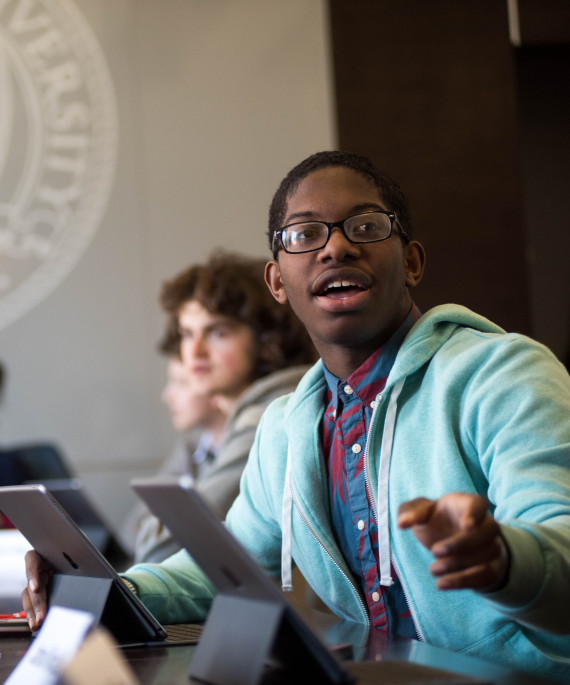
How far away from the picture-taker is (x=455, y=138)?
9.38ft

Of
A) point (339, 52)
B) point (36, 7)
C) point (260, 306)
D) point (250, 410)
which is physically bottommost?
point (250, 410)

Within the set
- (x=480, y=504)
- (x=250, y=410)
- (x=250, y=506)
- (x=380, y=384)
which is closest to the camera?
(x=480, y=504)

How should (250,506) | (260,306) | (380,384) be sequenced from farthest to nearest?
1. (260,306)
2. (250,506)
3. (380,384)

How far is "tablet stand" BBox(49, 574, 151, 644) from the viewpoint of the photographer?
92 cm

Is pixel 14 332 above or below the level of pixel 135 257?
below

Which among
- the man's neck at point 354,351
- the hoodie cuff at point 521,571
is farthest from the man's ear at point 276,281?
the hoodie cuff at point 521,571

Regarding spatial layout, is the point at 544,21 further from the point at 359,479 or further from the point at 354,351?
the point at 359,479

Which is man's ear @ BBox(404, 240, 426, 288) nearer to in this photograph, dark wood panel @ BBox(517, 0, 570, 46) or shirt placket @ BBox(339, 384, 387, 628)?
shirt placket @ BBox(339, 384, 387, 628)

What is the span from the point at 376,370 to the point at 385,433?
10 cm

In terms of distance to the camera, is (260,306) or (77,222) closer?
(260,306)

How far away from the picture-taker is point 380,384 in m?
1.07

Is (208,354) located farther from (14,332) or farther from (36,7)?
(36,7)

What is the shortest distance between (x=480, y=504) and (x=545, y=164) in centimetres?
251

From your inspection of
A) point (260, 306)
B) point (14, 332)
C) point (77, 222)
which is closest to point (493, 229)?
point (260, 306)
